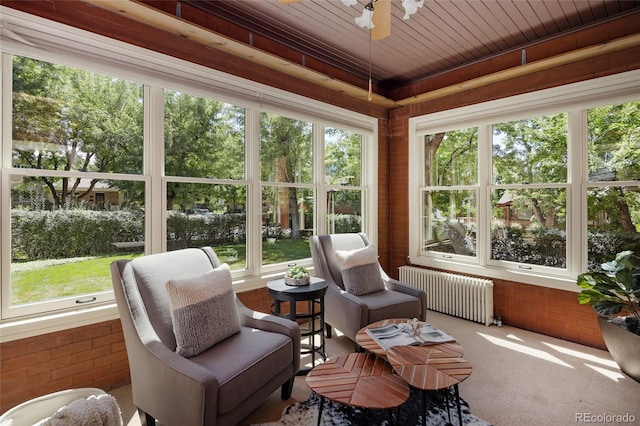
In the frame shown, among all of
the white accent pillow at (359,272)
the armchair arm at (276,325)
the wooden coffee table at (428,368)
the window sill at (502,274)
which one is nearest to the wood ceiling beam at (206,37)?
the white accent pillow at (359,272)

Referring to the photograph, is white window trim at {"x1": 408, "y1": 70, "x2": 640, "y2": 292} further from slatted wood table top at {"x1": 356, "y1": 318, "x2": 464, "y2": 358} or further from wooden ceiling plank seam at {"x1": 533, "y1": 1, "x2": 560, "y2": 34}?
slatted wood table top at {"x1": 356, "y1": 318, "x2": 464, "y2": 358}

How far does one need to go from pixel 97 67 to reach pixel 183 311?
184 cm

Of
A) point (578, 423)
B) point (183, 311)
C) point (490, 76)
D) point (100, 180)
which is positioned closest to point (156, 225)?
point (100, 180)

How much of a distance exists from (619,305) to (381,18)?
276 centimetres

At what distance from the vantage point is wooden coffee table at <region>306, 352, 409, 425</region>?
157cm

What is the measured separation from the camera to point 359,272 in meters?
3.18

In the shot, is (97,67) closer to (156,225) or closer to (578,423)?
(156,225)

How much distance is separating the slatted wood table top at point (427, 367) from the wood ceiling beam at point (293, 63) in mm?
2700

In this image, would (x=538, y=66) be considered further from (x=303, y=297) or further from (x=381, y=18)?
(x=303, y=297)

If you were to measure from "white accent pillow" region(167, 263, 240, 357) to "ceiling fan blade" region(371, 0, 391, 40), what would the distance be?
1.93 meters

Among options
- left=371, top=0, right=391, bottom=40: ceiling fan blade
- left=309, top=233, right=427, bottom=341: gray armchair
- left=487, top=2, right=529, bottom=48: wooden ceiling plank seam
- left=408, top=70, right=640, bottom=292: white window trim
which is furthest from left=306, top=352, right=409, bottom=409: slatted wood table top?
left=487, top=2, right=529, bottom=48: wooden ceiling plank seam

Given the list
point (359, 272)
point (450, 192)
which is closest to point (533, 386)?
point (359, 272)

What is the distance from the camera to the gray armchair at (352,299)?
2766mm

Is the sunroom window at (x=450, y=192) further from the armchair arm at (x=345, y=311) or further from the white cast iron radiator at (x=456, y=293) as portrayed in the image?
the armchair arm at (x=345, y=311)
